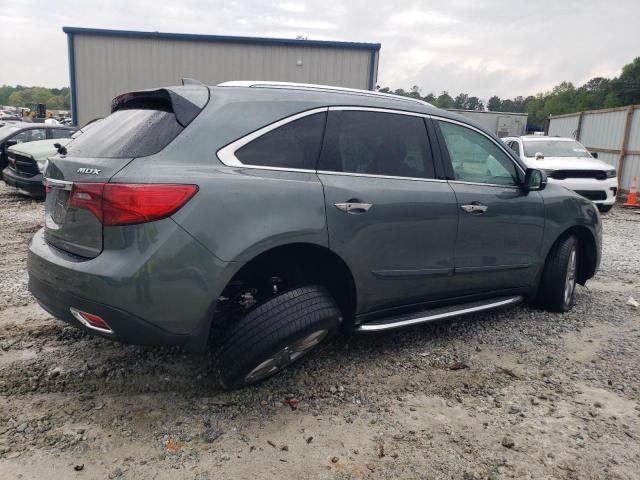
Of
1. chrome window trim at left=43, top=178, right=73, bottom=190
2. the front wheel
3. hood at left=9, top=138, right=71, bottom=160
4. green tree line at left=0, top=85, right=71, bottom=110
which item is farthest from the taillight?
green tree line at left=0, top=85, right=71, bottom=110

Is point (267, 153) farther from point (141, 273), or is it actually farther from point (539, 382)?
point (539, 382)

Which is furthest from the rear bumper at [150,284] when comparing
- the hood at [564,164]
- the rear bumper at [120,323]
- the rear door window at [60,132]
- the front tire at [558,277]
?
the rear door window at [60,132]

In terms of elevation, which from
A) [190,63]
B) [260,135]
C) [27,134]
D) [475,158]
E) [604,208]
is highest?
[190,63]

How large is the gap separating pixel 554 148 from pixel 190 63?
38.1 feet

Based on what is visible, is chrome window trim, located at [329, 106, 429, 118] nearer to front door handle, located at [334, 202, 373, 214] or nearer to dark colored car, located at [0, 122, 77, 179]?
front door handle, located at [334, 202, 373, 214]

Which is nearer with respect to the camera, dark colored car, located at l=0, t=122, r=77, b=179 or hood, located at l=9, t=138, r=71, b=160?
hood, located at l=9, t=138, r=71, b=160

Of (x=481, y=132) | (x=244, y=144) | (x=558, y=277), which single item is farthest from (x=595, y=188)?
(x=244, y=144)

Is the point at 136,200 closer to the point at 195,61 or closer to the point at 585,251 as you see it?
the point at 585,251

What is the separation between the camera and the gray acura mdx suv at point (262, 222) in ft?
8.22

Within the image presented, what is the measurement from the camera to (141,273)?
2457 millimetres

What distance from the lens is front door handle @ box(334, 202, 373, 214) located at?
9.89ft

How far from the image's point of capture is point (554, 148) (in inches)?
462

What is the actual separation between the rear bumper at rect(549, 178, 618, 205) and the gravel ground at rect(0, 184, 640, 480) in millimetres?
7128

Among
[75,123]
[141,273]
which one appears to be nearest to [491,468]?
[141,273]
